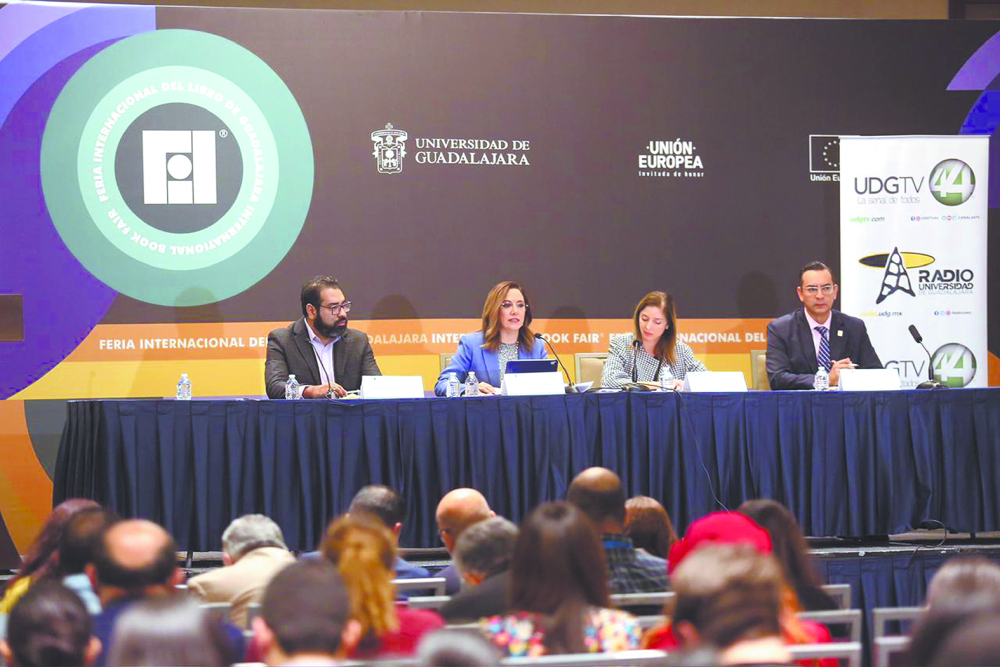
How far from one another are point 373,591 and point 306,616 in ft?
1.50

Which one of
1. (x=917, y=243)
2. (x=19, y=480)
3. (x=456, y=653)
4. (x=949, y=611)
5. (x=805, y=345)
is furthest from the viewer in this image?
(x=917, y=243)

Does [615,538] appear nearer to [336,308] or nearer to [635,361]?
[635,361]

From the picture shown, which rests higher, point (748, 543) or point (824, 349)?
point (824, 349)

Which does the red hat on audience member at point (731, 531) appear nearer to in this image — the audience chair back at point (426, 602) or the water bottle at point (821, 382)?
the audience chair back at point (426, 602)

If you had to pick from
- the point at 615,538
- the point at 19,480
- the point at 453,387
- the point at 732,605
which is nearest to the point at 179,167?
the point at 19,480

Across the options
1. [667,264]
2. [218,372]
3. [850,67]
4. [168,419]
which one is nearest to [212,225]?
[218,372]

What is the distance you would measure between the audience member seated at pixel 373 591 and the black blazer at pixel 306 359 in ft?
10.4

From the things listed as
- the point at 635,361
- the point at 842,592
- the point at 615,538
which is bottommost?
the point at 842,592

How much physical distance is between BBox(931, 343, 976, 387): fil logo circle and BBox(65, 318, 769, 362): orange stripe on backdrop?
1093 millimetres

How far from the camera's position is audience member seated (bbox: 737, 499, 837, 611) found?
2.76 meters

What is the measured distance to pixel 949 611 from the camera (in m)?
1.70

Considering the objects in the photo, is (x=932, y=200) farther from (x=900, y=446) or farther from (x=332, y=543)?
(x=332, y=543)

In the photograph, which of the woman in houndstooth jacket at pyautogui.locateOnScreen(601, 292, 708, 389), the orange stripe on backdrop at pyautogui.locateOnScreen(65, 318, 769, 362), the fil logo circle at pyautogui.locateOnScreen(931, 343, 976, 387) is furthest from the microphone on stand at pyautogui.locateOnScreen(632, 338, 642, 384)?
the fil logo circle at pyautogui.locateOnScreen(931, 343, 976, 387)

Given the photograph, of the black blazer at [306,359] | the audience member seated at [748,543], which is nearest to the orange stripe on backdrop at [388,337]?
the black blazer at [306,359]
